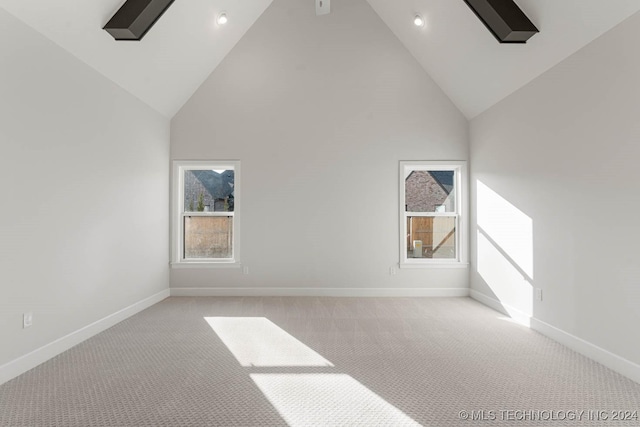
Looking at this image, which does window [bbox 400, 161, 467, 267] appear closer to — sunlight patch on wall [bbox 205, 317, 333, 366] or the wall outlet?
sunlight patch on wall [bbox 205, 317, 333, 366]

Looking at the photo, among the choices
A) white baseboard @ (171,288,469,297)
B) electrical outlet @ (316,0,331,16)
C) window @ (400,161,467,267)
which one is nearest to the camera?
electrical outlet @ (316,0,331,16)

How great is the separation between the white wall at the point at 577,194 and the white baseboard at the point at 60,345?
4.58m

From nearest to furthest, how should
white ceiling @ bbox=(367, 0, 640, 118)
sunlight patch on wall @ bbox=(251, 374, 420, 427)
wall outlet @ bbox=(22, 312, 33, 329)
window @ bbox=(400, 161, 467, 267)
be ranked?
1. sunlight patch on wall @ bbox=(251, 374, 420, 427)
2. wall outlet @ bbox=(22, 312, 33, 329)
3. white ceiling @ bbox=(367, 0, 640, 118)
4. window @ bbox=(400, 161, 467, 267)

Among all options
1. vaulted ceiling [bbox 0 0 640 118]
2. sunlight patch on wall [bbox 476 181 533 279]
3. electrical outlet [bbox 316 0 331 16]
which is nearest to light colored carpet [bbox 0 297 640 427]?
sunlight patch on wall [bbox 476 181 533 279]

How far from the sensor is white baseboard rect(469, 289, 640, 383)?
263 centimetres

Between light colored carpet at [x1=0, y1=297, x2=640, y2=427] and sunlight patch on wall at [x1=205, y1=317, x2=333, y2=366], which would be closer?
light colored carpet at [x1=0, y1=297, x2=640, y2=427]

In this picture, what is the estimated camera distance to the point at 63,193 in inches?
123

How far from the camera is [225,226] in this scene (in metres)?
5.43

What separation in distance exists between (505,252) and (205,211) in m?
4.25

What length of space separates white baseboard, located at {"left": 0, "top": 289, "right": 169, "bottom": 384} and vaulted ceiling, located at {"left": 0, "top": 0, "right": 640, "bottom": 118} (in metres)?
2.59

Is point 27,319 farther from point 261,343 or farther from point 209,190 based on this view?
point 209,190

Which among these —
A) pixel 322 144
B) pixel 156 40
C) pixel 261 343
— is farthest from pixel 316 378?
pixel 156 40

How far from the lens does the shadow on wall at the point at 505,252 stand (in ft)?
12.8

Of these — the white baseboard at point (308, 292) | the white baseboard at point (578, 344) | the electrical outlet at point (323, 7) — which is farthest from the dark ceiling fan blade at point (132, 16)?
the white baseboard at point (578, 344)
